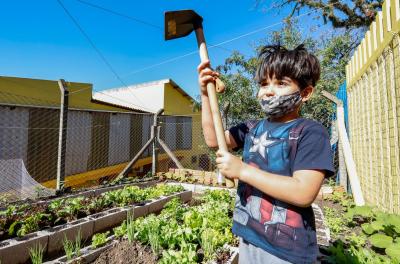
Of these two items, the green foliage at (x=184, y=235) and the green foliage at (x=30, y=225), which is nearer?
the green foliage at (x=184, y=235)

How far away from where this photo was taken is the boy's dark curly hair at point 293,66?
4.81 ft

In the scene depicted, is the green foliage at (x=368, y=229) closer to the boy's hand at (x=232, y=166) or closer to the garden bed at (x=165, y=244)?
the garden bed at (x=165, y=244)

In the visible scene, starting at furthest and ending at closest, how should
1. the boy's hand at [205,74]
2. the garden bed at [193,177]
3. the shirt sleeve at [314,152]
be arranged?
the garden bed at [193,177] < the boy's hand at [205,74] < the shirt sleeve at [314,152]

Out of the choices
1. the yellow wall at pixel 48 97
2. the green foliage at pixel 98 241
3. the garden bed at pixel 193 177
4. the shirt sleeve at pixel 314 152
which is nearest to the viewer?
the shirt sleeve at pixel 314 152

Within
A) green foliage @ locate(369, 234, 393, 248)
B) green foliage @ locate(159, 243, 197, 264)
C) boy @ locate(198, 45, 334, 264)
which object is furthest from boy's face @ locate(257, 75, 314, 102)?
green foliage @ locate(369, 234, 393, 248)

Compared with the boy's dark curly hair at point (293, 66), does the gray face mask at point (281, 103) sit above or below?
below

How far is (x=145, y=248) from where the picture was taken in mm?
2850

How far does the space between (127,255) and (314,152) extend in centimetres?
214

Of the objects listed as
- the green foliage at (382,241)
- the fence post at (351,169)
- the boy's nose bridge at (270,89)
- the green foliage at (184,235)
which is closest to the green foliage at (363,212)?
the fence post at (351,169)

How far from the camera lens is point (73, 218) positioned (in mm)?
3885

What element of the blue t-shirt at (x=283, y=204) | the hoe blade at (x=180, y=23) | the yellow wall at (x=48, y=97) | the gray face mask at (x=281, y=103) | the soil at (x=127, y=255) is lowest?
the soil at (x=127, y=255)

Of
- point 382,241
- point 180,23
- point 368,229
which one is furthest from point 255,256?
point 368,229

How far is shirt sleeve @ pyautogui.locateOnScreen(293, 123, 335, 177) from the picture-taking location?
1240 mm

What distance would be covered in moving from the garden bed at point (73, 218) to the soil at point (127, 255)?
0.39 meters
